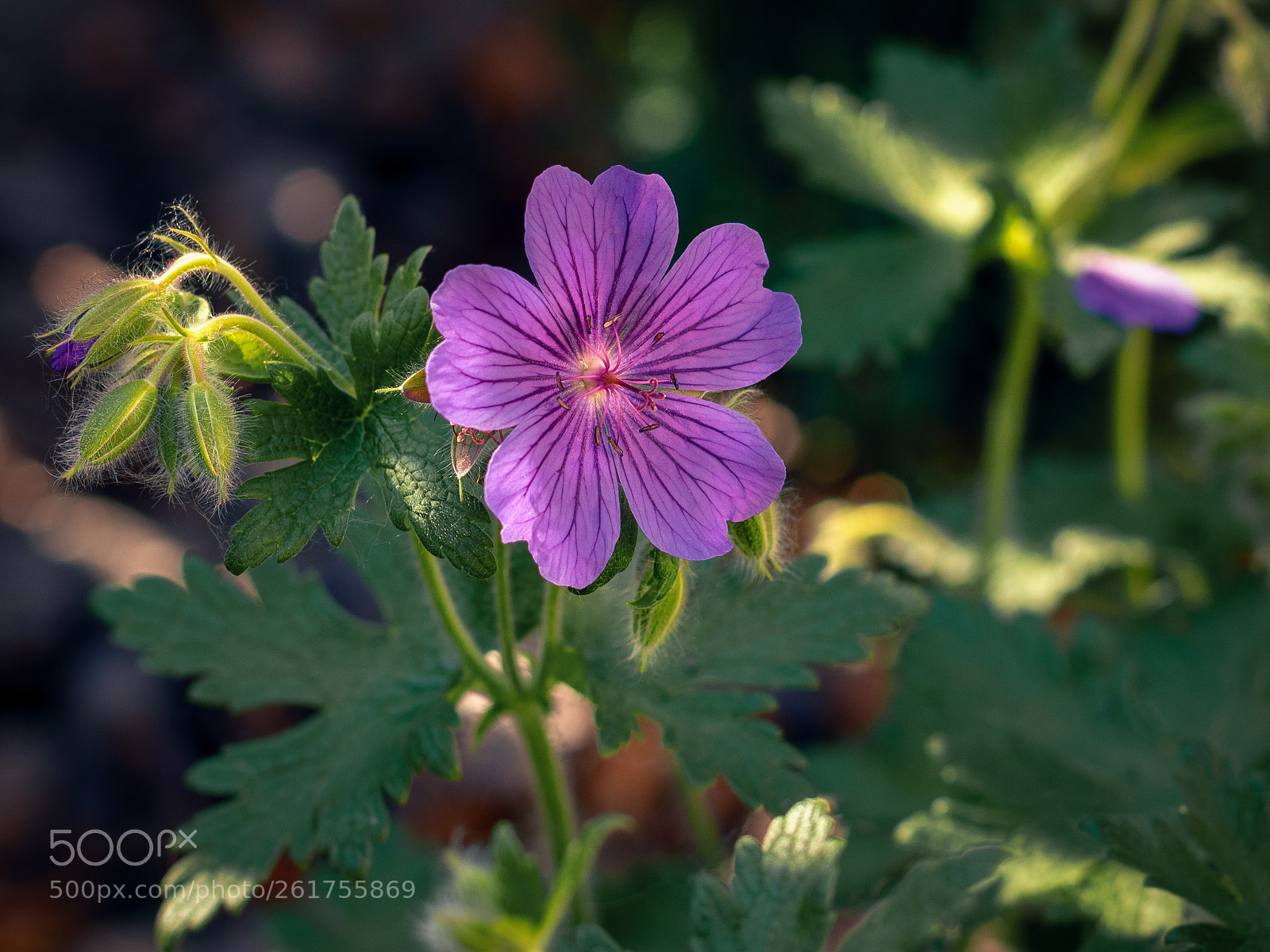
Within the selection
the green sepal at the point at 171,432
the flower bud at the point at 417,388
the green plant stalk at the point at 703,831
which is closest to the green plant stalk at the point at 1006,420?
the green plant stalk at the point at 703,831

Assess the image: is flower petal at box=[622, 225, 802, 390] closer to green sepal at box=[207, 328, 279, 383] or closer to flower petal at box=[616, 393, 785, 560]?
flower petal at box=[616, 393, 785, 560]

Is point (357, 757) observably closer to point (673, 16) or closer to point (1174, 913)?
point (1174, 913)

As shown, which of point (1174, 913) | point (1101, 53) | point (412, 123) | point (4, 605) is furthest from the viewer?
point (412, 123)

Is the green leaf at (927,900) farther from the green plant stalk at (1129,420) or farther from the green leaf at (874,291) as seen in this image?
the green plant stalk at (1129,420)

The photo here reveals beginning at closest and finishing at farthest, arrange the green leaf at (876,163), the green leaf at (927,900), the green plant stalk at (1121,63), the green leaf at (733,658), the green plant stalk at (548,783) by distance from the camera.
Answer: the green leaf at (927,900) → the green leaf at (733,658) → the green plant stalk at (548,783) → the green leaf at (876,163) → the green plant stalk at (1121,63)

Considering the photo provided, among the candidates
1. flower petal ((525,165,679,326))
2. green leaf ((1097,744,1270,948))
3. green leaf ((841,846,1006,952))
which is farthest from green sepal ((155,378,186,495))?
green leaf ((1097,744,1270,948))

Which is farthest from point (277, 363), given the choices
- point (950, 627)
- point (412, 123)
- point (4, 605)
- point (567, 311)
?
point (412, 123)

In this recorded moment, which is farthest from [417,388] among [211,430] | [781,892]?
[781,892]
